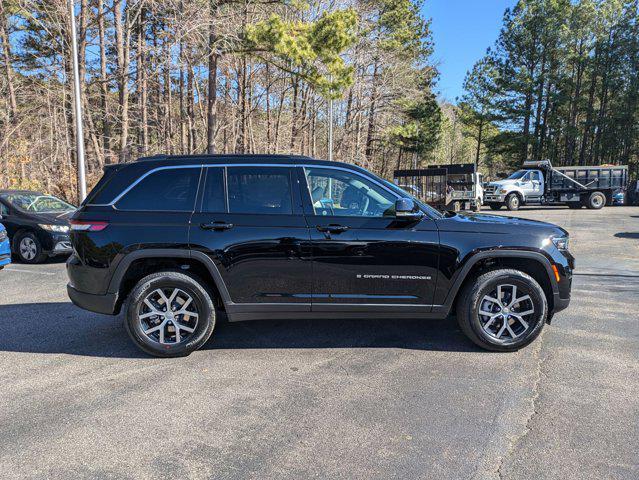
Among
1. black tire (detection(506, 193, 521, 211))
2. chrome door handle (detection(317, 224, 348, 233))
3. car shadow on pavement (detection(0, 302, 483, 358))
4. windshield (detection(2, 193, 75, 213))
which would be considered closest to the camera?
chrome door handle (detection(317, 224, 348, 233))

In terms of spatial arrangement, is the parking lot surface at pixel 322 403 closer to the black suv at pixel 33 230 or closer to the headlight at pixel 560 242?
the headlight at pixel 560 242

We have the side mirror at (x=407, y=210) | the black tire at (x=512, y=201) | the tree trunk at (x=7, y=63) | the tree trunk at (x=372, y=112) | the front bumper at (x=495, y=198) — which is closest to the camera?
the side mirror at (x=407, y=210)

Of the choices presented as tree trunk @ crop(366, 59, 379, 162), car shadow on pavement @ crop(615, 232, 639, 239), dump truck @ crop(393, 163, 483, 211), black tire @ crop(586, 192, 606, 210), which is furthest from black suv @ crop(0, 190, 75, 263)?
black tire @ crop(586, 192, 606, 210)

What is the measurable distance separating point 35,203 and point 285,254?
8456 millimetres

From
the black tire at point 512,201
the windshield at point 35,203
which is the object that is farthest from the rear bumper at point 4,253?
the black tire at point 512,201

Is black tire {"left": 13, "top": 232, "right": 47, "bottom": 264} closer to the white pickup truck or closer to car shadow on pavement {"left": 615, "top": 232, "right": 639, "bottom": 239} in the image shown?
car shadow on pavement {"left": 615, "top": 232, "right": 639, "bottom": 239}

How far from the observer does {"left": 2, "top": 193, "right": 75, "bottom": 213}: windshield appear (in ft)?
32.2

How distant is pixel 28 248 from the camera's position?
373 inches

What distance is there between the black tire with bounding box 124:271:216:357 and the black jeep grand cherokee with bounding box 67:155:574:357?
1cm

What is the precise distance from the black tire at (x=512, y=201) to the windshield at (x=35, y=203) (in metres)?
22.6

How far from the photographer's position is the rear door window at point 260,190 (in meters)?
4.34

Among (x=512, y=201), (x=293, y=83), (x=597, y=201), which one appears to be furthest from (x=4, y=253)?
(x=597, y=201)

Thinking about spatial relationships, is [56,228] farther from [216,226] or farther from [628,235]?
[628,235]

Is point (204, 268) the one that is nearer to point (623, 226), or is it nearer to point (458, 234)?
point (458, 234)
